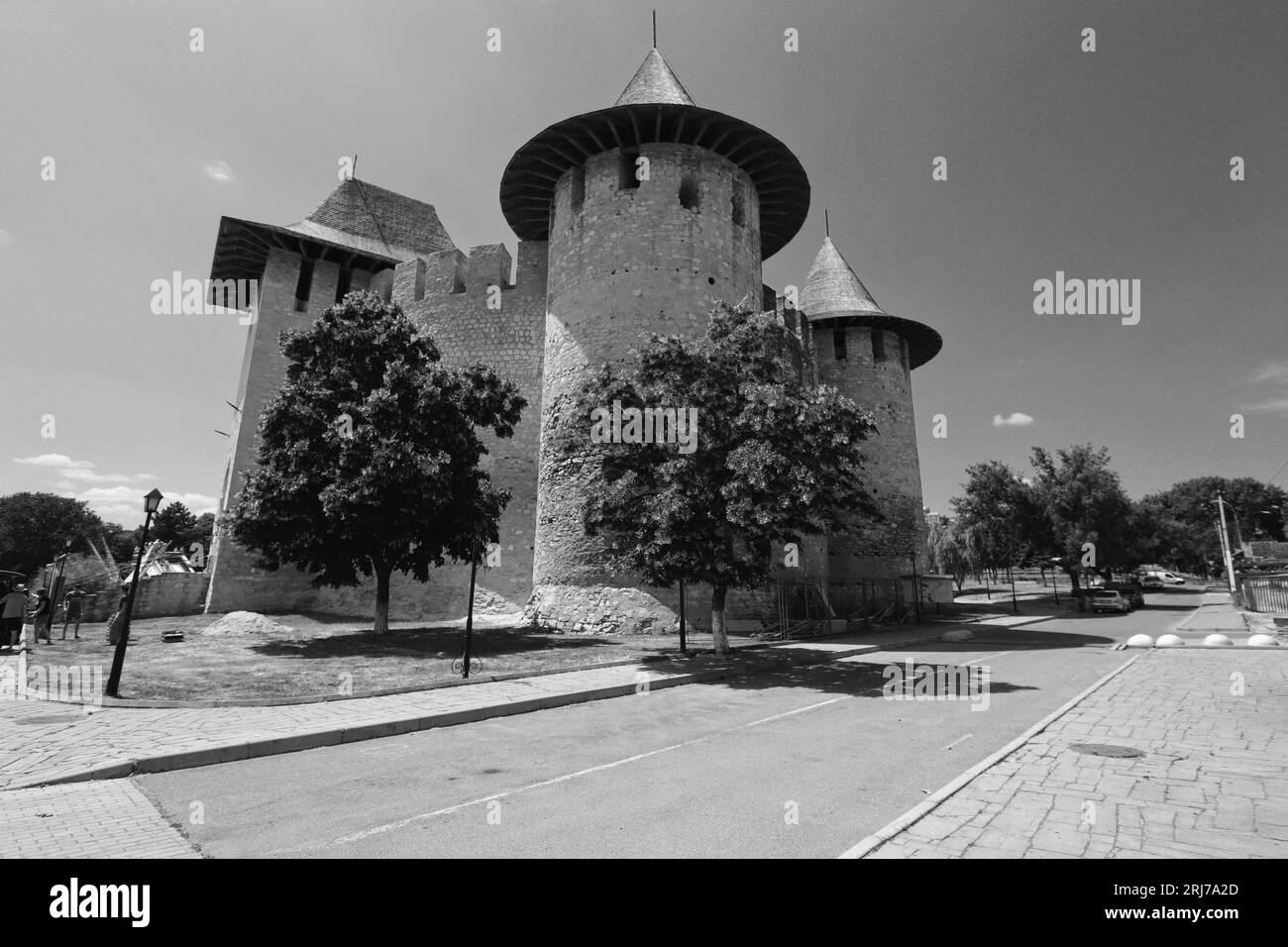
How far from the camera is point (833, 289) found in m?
32.8

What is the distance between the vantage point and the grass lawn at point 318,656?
33.0 feet

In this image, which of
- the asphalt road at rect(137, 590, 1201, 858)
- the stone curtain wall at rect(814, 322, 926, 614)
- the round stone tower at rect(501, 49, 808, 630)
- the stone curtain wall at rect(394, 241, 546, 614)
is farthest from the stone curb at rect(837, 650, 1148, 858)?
the stone curtain wall at rect(814, 322, 926, 614)

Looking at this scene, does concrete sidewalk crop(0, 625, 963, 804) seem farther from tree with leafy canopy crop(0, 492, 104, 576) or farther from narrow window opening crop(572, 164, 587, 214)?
tree with leafy canopy crop(0, 492, 104, 576)

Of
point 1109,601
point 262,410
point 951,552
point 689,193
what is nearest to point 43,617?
point 262,410

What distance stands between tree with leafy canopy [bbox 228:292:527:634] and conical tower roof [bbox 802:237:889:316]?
67.3 feet

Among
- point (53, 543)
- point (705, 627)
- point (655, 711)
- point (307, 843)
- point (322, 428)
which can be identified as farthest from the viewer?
point (53, 543)

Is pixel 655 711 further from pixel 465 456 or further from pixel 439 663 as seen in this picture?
pixel 465 456

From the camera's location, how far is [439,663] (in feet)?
41.0

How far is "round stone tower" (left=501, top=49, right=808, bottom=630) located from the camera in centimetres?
2017

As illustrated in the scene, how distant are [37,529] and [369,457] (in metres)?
66.2

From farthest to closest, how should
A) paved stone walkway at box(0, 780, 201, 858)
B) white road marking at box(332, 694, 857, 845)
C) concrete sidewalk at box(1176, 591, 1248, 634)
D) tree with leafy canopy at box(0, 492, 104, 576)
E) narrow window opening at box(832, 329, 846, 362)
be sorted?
tree with leafy canopy at box(0, 492, 104, 576) → narrow window opening at box(832, 329, 846, 362) → concrete sidewalk at box(1176, 591, 1248, 634) → white road marking at box(332, 694, 857, 845) → paved stone walkway at box(0, 780, 201, 858)

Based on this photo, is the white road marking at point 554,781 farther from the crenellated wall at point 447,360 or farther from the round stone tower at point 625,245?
the crenellated wall at point 447,360
